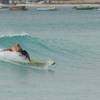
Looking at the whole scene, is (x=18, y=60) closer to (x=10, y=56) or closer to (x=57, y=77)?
(x=10, y=56)

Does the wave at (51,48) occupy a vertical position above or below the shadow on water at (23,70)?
below

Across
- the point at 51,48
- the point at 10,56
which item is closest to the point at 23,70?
the point at 10,56

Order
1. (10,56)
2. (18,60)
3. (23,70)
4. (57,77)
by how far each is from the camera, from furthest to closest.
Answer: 1. (10,56)
2. (18,60)
3. (23,70)
4. (57,77)

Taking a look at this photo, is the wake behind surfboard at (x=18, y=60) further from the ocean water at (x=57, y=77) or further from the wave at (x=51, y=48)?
the wave at (x=51, y=48)

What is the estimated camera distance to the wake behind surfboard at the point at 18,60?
3522 cm

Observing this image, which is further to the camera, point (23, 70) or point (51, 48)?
point (51, 48)

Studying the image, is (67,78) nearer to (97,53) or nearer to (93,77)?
(93,77)

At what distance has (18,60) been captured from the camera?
3603 cm

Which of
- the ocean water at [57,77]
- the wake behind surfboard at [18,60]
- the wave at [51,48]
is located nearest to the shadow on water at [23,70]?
the ocean water at [57,77]

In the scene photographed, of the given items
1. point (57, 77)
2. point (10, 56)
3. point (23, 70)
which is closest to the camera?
point (57, 77)

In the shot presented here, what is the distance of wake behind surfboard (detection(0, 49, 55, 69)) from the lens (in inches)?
1387

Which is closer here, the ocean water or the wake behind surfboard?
the ocean water

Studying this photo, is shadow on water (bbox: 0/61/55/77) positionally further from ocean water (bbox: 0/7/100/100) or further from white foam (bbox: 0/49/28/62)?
white foam (bbox: 0/49/28/62)

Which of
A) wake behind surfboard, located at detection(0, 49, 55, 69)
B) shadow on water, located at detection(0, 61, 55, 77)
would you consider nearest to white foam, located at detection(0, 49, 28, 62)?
wake behind surfboard, located at detection(0, 49, 55, 69)
